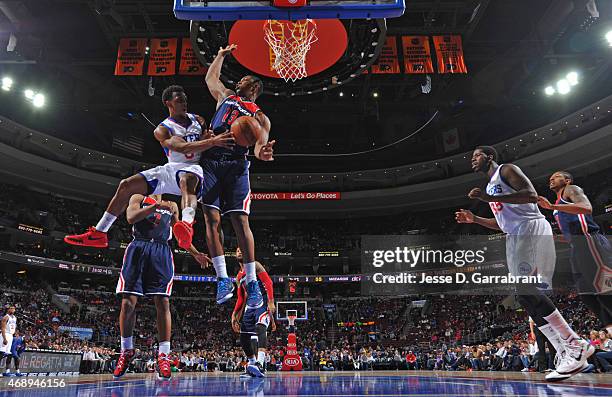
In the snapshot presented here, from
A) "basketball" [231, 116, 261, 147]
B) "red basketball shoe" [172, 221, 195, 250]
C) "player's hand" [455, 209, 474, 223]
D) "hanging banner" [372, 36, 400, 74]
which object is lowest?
"red basketball shoe" [172, 221, 195, 250]

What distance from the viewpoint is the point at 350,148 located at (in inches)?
1059

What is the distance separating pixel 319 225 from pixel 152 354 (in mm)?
16373

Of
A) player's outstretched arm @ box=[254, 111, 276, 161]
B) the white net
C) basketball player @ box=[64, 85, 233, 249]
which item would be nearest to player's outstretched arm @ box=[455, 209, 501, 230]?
player's outstretched arm @ box=[254, 111, 276, 161]

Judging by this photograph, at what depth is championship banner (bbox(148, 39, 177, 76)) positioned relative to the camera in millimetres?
12811

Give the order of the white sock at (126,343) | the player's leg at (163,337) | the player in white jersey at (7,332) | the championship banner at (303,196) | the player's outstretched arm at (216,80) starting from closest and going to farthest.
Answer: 1. the player's outstretched arm at (216,80)
2. the player's leg at (163,337)
3. the white sock at (126,343)
4. the player in white jersey at (7,332)
5. the championship banner at (303,196)

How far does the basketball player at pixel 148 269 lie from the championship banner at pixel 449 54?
10016 mm

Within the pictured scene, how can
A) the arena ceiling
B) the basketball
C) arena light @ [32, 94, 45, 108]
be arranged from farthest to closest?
arena light @ [32, 94, 45, 108] → the arena ceiling → the basketball

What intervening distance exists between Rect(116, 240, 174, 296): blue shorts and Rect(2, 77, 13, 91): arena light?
16.8 meters

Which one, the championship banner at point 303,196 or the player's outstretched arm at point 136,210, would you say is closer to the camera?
the player's outstretched arm at point 136,210

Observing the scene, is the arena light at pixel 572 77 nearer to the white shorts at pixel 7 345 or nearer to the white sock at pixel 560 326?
the white sock at pixel 560 326

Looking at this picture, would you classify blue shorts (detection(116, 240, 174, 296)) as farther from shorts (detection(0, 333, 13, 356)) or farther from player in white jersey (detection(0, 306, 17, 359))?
shorts (detection(0, 333, 13, 356))

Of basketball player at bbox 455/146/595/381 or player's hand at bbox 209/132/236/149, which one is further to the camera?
basketball player at bbox 455/146/595/381

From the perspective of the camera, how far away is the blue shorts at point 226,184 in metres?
3.89

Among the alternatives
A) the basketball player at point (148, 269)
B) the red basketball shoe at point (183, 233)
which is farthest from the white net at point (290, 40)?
the red basketball shoe at point (183, 233)
